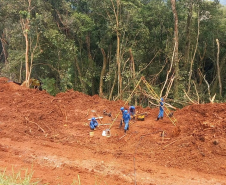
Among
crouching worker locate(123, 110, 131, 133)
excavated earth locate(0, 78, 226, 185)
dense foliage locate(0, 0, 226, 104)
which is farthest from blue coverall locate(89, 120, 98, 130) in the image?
dense foliage locate(0, 0, 226, 104)

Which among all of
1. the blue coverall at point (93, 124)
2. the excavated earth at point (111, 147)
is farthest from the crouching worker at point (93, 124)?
the excavated earth at point (111, 147)

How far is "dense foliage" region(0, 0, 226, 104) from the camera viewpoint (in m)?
14.1

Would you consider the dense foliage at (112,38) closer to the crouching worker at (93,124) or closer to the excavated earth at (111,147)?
the excavated earth at (111,147)

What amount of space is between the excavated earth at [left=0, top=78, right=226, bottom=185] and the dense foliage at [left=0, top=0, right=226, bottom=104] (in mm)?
5283

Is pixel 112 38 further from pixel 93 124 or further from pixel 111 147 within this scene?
pixel 111 147

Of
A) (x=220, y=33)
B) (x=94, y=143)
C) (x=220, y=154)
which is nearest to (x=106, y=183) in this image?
(x=94, y=143)

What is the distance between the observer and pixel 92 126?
746cm

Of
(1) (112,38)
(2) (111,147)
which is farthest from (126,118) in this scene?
(1) (112,38)

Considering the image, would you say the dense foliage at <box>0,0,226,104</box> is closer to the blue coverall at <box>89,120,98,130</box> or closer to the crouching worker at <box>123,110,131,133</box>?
the blue coverall at <box>89,120,98,130</box>

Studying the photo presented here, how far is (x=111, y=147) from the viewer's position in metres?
6.46

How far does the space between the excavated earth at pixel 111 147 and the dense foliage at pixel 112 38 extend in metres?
5.28

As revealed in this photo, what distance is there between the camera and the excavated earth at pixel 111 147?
509cm

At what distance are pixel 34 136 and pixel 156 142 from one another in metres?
3.66

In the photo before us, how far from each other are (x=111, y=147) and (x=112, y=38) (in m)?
10.6
